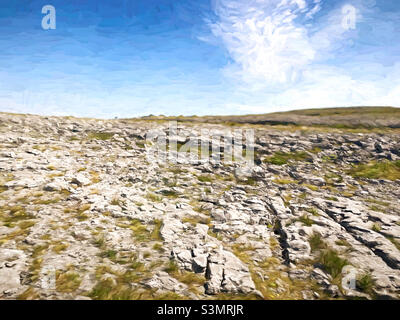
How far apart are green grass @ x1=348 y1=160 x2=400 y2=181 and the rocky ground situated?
0.31 feet

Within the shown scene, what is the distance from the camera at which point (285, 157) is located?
71.4 feet

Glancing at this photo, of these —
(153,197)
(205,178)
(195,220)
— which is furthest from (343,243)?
(153,197)

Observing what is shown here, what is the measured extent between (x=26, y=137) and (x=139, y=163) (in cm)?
1264

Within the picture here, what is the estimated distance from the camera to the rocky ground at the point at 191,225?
6.85m

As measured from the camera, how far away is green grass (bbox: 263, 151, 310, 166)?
67.6ft

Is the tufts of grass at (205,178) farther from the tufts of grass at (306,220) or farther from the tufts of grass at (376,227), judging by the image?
the tufts of grass at (376,227)

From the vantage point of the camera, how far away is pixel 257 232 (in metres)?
10.1

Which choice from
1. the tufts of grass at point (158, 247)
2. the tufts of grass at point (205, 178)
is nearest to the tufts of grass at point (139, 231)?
the tufts of grass at point (158, 247)

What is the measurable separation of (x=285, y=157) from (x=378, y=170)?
802cm

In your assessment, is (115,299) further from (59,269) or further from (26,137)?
(26,137)

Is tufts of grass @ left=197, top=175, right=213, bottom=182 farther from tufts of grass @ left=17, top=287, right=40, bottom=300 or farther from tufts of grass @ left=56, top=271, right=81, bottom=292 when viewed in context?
tufts of grass @ left=17, top=287, right=40, bottom=300

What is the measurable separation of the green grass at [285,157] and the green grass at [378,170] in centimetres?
457

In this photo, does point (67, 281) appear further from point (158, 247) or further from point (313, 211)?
point (313, 211)
